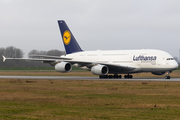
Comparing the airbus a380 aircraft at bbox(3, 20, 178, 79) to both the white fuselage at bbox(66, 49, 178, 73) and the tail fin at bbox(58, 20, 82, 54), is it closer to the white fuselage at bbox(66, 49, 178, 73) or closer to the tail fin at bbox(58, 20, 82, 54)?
the white fuselage at bbox(66, 49, 178, 73)

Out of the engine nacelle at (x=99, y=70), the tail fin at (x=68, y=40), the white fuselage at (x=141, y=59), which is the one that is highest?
the tail fin at (x=68, y=40)

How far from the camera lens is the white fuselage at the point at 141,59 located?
4184cm

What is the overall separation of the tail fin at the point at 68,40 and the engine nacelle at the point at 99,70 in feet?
31.5

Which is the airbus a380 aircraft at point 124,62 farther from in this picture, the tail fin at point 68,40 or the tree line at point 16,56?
the tree line at point 16,56

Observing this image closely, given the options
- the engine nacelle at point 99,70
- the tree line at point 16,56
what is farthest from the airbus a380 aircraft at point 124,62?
the tree line at point 16,56

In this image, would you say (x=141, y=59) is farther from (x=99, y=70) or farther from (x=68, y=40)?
(x=68, y=40)

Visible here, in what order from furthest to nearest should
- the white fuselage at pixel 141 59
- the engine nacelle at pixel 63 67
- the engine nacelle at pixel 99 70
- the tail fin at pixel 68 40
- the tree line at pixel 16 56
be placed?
the tree line at pixel 16 56 < the tail fin at pixel 68 40 < the engine nacelle at pixel 63 67 < the engine nacelle at pixel 99 70 < the white fuselage at pixel 141 59

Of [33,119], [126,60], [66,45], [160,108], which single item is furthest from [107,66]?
[33,119]

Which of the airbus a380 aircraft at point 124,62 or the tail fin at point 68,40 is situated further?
the tail fin at point 68,40

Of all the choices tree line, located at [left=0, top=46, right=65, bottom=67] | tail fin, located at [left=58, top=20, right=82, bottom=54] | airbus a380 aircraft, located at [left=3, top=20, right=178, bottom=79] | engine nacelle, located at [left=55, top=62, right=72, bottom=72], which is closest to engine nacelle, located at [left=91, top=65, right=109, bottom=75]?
airbus a380 aircraft, located at [left=3, top=20, right=178, bottom=79]

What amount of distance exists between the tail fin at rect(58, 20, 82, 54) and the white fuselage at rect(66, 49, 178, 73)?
516cm

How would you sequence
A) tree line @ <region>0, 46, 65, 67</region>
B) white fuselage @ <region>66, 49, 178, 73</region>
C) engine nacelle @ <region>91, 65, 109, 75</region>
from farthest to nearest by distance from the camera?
tree line @ <region>0, 46, 65, 67</region> < engine nacelle @ <region>91, 65, 109, 75</region> < white fuselage @ <region>66, 49, 178, 73</region>

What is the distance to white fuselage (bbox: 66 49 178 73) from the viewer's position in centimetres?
4184

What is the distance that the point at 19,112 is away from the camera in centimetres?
1319
